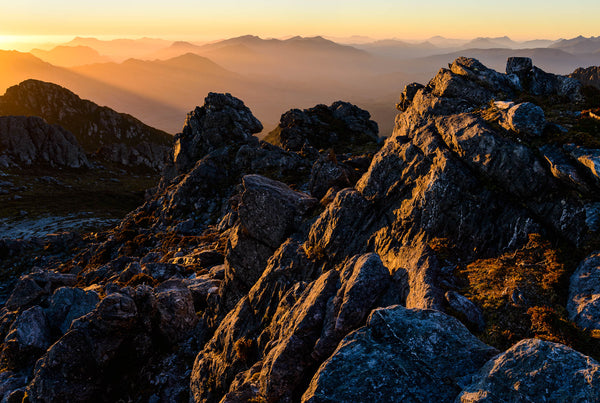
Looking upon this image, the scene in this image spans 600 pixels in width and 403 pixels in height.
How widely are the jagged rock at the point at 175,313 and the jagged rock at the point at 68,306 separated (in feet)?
27.9

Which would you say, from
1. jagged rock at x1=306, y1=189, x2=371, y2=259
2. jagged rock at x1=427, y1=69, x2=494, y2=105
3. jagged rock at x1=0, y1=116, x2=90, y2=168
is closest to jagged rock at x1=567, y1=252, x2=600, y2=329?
jagged rock at x1=306, y1=189, x2=371, y2=259

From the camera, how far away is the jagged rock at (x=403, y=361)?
10.7 meters

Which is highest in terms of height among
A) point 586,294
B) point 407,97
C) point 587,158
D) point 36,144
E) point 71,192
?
point 407,97

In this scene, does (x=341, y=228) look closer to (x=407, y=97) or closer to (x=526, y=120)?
(x=526, y=120)

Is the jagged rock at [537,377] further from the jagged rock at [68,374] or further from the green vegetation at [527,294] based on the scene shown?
the jagged rock at [68,374]

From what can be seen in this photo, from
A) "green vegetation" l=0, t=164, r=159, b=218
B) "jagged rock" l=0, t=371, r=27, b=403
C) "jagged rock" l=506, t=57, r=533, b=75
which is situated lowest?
"green vegetation" l=0, t=164, r=159, b=218

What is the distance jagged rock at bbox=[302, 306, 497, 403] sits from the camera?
423 inches

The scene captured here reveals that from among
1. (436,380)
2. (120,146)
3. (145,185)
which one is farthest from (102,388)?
(120,146)

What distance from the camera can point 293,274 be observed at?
22.9m

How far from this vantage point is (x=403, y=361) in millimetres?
11422

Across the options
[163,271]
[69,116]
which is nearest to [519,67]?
[163,271]

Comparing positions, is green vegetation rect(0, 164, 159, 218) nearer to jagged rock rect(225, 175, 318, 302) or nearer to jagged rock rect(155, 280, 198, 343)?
jagged rock rect(155, 280, 198, 343)

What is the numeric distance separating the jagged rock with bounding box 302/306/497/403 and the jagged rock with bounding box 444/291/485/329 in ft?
5.45

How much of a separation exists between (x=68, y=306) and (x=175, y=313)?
1407cm
